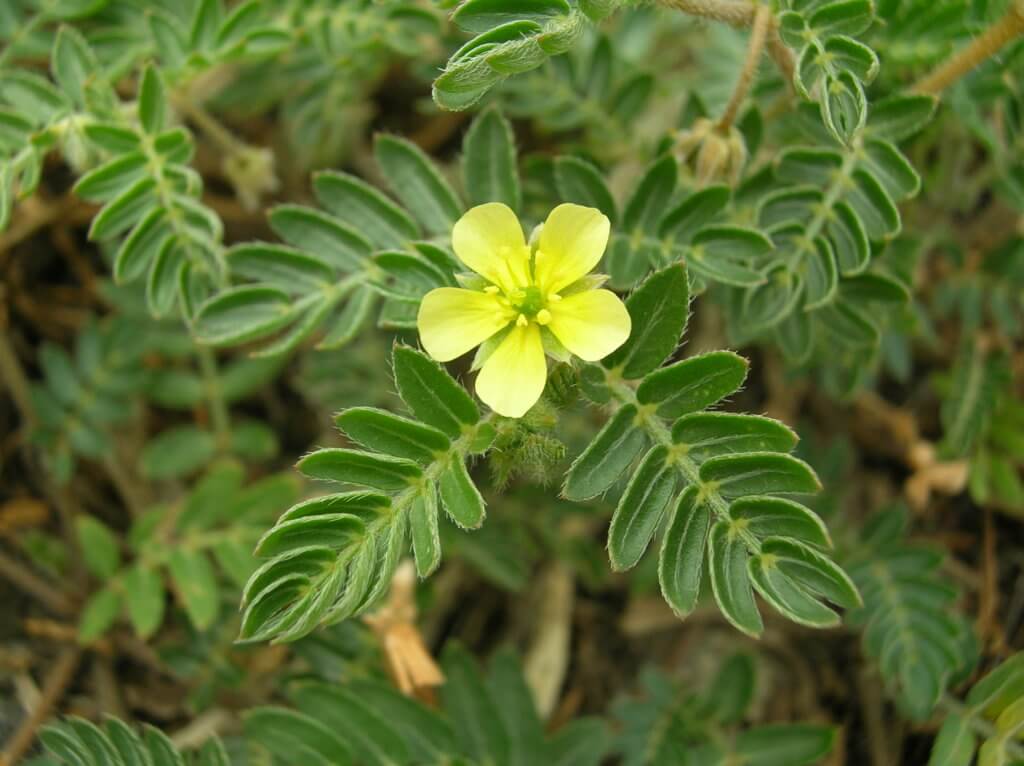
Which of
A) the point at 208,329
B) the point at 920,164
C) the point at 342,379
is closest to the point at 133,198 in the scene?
the point at 208,329

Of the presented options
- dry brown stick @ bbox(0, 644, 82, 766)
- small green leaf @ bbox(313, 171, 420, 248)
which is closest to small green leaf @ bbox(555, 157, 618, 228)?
small green leaf @ bbox(313, 171, 420, 248)

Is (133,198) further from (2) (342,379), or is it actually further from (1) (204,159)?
(1) (204,159)

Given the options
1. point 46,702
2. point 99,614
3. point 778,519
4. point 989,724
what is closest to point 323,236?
point 778,519

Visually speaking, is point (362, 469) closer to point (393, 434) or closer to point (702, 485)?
point (393, 434)

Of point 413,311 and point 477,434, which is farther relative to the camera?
point 413,311

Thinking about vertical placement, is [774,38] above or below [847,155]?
above

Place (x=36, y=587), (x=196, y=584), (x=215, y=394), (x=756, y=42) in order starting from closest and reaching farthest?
(x=756, y=42)
(x=196, y=584)
(x=36, y=587)
(x=215, y=394)

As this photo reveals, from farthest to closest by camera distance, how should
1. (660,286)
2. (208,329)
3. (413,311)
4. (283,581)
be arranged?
(208,329) < (413,311) < (660,286) < (283,581)
